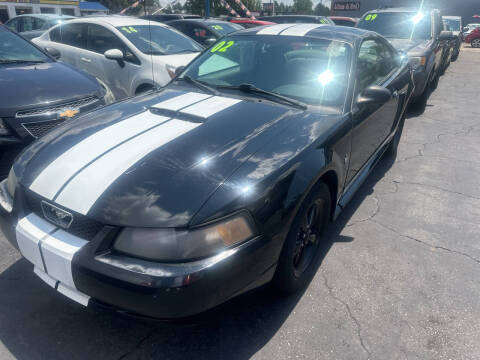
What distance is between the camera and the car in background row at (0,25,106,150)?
3094 millimetres

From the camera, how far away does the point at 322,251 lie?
273 centimetres

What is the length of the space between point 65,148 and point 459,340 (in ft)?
8.02

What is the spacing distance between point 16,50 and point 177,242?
13.2ft

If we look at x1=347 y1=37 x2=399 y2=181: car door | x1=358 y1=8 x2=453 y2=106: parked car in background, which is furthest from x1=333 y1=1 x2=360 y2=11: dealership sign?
x1=347 y1=37 x2=399 y2=181: car door

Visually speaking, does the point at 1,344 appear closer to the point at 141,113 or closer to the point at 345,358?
A: the point at 141,113

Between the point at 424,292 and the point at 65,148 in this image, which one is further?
the point at 424,292

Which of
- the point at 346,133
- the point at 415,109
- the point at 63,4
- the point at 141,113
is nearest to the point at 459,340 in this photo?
the point at 346,133

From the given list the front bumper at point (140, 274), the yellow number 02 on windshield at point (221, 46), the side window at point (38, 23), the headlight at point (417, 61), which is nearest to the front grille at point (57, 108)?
the yellow number 02 on windshield at point (221, 46)

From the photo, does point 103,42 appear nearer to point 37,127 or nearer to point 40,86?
point 40,86

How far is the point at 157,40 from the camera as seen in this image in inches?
225

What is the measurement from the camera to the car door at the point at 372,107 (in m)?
2.73

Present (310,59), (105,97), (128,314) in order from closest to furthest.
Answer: (128,314)
(310,59)
(105,97)

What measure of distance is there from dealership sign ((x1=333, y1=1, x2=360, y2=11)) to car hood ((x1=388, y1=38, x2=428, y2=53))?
38.2 metres

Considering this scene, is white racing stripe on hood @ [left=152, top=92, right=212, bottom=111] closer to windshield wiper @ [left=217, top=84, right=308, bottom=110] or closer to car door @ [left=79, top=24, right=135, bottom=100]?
windshield wiper @ [left=217, top=84, right=308, bottom=110]
